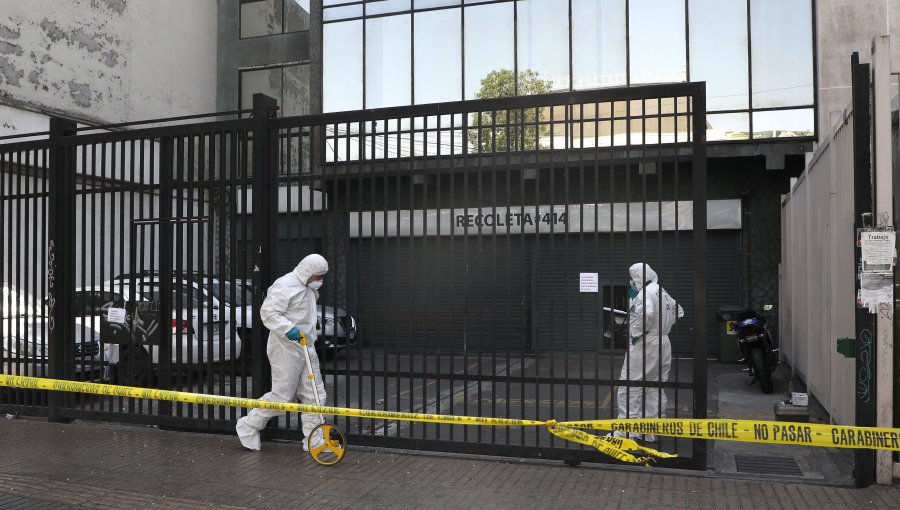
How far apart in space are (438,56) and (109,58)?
30.9 feet

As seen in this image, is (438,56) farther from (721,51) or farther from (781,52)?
(781,52)

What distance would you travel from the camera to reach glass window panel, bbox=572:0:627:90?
49.5ft

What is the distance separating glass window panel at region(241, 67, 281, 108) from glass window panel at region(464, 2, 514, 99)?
713 cm

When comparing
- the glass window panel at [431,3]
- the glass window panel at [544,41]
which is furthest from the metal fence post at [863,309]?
the glass window panel at [431,3]

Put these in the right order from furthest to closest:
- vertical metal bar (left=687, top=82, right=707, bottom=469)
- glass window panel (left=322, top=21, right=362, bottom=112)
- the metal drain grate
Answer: glass window panel (left=322, top=21, right=362, bottom=112) → the metal drain grate → vertical metal bar (left=687, top=82, right=707, bottom=469)

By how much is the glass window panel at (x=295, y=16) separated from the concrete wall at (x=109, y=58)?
2792 millimetres

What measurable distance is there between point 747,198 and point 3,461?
44.1ft

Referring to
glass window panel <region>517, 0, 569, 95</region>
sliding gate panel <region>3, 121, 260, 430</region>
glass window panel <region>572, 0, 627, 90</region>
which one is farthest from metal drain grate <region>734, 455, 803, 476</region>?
glass window panel <region>517, 0, 569, 95</region>

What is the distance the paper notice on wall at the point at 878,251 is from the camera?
5207 millimetres

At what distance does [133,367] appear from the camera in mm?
7824

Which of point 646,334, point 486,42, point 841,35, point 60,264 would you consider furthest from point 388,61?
point 646,334

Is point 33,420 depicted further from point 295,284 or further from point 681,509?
point 681,509

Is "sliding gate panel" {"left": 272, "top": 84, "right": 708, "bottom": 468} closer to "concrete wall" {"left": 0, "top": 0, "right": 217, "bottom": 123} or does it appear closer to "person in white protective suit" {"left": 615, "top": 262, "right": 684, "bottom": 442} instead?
"person in white protective suit" {"left": 615, "top": 262, "right": 684, "bottom": 442}

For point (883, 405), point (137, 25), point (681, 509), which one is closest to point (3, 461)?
point (681, 509)
